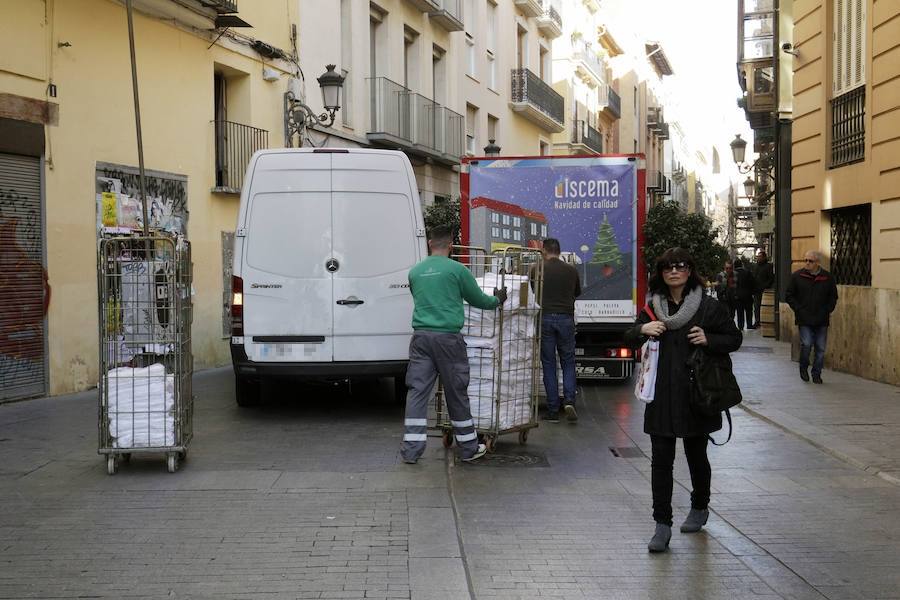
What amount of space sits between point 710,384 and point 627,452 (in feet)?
10.5

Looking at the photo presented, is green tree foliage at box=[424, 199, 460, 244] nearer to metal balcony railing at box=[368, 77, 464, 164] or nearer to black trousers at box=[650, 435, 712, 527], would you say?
metal balcony railing at box=[368, 77, 464, 164]

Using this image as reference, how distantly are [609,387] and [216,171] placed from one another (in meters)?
7.34

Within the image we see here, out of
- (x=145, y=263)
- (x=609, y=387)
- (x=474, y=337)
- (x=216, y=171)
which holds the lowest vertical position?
(x=609, y=387)

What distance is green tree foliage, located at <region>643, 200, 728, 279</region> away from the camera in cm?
1391

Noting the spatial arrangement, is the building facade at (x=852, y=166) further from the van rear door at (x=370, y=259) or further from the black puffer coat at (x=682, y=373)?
the black puffer coat at (x=682, y=373)

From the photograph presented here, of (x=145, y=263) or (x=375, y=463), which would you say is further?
(x=375, y=463)

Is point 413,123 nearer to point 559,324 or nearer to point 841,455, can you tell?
point 559,324

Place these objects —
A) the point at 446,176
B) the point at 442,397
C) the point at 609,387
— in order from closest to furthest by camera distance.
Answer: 1. the point at 442,397
2. the point at 609,387
3. the point at 446,176

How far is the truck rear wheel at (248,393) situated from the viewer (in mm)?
10836

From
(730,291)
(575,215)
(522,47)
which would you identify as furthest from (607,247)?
(522,47)

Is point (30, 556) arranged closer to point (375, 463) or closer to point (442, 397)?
point (375, 463)

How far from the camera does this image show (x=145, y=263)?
7.38m

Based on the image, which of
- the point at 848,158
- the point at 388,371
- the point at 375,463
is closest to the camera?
the point at 375,463

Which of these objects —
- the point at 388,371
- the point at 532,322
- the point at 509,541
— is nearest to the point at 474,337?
the point at 532,322
